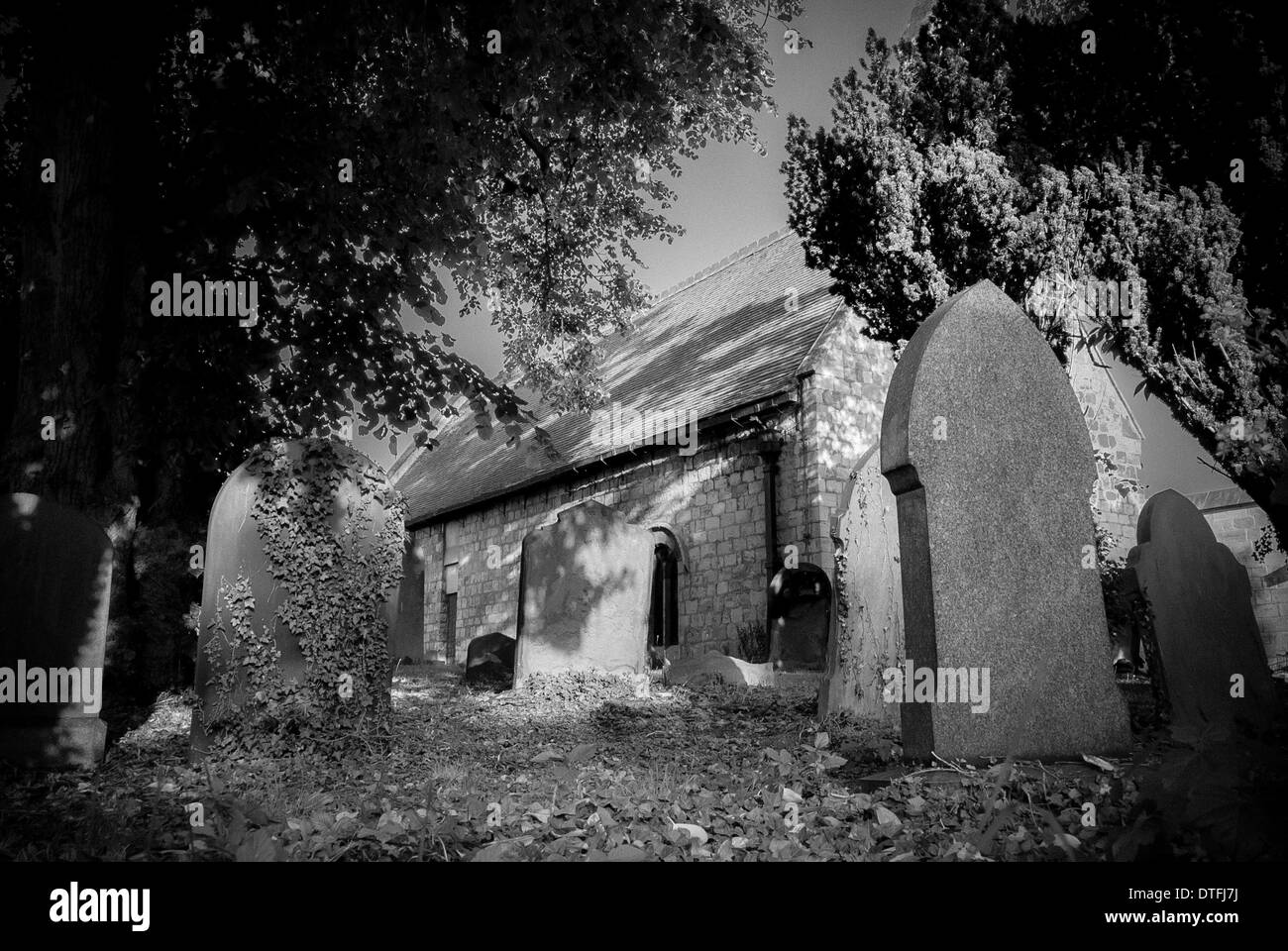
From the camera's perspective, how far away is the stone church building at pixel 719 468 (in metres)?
12.8

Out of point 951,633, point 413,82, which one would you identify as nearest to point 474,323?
point 413,82

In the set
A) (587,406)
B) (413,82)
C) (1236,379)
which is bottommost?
(1236,379)

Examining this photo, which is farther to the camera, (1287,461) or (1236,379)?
(1236,379)

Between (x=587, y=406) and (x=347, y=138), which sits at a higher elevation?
(x=347, y=138)

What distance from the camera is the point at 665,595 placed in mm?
14750

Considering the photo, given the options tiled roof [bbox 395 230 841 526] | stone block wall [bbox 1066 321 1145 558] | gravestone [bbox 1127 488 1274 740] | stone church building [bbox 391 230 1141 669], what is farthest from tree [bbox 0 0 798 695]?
stone block wall [bbox 1066 321 1145 558]

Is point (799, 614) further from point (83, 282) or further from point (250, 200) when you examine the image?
point (83, 282)

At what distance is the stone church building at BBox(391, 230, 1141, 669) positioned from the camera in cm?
1280

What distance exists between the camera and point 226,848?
8.23 feet

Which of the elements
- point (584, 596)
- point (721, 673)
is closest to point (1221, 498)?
point (721, 673)

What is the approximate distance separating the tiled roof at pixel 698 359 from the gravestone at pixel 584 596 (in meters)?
4.26

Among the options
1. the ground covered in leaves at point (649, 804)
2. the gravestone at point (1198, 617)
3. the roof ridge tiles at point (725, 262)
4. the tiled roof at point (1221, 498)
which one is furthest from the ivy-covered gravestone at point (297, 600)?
the tiled roof at point (1221, 498)

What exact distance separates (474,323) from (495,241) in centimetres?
247
